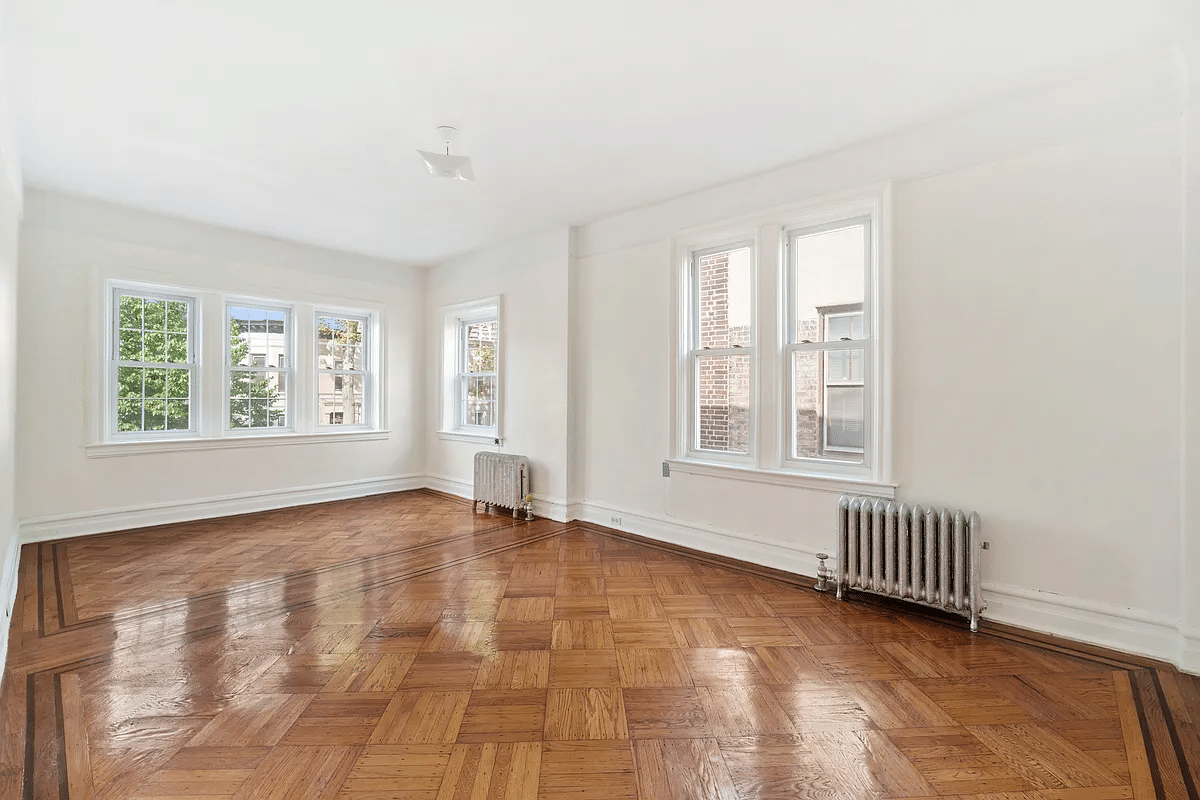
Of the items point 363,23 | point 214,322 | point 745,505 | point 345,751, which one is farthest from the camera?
point 214,322

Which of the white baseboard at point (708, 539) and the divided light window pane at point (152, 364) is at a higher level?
the divided light window pane at point (152, 364)

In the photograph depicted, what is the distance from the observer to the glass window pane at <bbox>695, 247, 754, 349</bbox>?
4.13 m

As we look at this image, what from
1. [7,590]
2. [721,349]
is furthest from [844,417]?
[7,590]

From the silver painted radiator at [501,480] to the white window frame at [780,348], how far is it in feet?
5.48

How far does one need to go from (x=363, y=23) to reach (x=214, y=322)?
4.04 meters

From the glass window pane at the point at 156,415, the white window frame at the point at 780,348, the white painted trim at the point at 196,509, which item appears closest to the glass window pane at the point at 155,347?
the glass window pane at the point at 156,415

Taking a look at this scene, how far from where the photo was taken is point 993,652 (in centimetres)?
262

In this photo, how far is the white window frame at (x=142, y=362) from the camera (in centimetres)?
471

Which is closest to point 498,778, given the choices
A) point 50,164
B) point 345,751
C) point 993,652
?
point 345,751

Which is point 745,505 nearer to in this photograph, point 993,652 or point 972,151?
point 993,652

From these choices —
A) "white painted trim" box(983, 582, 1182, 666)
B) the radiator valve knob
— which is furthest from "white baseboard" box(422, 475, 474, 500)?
"white painted trim" box(983, 582, 1182, 666)

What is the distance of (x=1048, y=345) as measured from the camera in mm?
2809

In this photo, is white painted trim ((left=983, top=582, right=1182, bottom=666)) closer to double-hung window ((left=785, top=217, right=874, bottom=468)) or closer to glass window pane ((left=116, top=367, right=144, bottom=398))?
double-hung window ((left=785, top=217, right=874, bottom=468))

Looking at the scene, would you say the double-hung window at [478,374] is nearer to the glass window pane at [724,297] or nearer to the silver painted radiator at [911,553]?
the glass window pane at [724,297]
